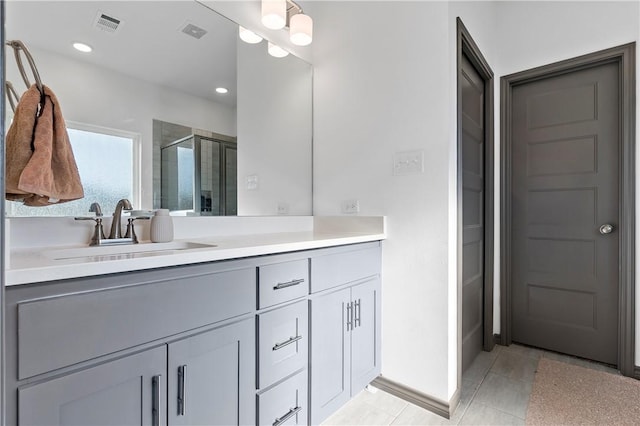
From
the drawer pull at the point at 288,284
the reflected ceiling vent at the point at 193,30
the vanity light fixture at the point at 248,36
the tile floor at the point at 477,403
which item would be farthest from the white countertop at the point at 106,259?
the vanity light fixture at the point at 248,36

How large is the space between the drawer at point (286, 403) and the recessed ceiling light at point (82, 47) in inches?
58.9

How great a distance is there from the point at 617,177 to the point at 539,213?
18.3 inches

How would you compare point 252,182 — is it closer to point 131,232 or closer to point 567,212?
point 131,232

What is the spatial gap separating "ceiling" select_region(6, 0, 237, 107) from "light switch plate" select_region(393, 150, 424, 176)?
3.17 feet

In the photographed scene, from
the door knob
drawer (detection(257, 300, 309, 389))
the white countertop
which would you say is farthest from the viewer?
the door knob

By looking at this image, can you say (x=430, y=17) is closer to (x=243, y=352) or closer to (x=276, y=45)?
(x=276, y=45)

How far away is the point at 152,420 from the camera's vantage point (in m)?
0.90

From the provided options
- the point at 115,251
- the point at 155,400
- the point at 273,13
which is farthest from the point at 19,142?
the point at 273,13

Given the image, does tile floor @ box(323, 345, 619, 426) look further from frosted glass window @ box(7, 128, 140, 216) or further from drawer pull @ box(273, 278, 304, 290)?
frosted glass window @ box(7, 128, 140, 216)

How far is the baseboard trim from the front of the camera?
1584 millimetres

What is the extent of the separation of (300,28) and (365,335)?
1792mm

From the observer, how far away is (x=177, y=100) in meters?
1.56

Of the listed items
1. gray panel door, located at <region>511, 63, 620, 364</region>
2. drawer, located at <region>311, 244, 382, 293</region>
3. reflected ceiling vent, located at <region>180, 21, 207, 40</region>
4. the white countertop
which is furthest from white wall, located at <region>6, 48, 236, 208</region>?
gray panel door, located at <region>511, 63, 620, 364</region>

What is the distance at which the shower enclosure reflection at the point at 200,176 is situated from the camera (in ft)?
4.92
